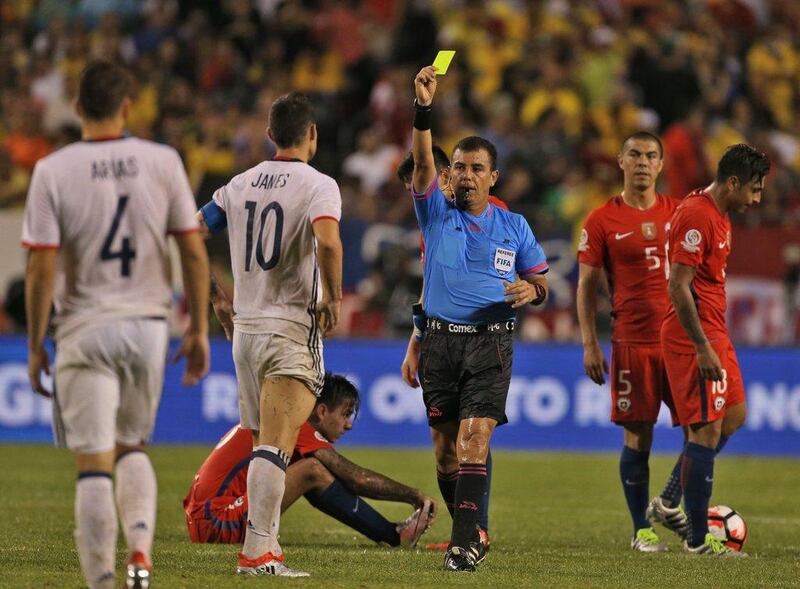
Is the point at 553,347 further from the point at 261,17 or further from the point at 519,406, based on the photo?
the point at 261,17

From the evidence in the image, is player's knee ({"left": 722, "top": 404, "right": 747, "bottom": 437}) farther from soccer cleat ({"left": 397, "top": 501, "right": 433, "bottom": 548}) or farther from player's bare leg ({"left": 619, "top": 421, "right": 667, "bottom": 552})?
soccer cleat ({"left": 397, "top": 501, "right": 433, "bottom": 548})

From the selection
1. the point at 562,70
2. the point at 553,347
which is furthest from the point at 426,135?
the point at 562,70

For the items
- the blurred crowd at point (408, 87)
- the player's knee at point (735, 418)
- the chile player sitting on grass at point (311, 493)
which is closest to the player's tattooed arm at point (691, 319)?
the player's knee at point (735, 418)

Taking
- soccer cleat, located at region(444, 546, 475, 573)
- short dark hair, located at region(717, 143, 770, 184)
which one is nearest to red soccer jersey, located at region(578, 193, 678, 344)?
short dark hair, located at region(717, 143, 770, 184)

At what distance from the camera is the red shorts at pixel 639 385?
9398mm

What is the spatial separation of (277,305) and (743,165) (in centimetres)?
304

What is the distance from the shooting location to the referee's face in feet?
26.6

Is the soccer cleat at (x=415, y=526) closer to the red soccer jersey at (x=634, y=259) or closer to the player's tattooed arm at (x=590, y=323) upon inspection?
the player's tattooed arm at (x=590, y=323)

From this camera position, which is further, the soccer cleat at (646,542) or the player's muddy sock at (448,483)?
the soccer cleat at (646,542)

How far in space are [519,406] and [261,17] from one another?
8.16 m

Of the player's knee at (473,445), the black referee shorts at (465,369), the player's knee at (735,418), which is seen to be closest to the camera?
the player's knee at (473,445)

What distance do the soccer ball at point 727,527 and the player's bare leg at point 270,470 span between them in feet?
10.2

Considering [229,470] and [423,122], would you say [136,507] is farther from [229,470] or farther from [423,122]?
[229,470]

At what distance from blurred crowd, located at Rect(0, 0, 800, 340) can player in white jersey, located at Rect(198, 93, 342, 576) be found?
896 cm
